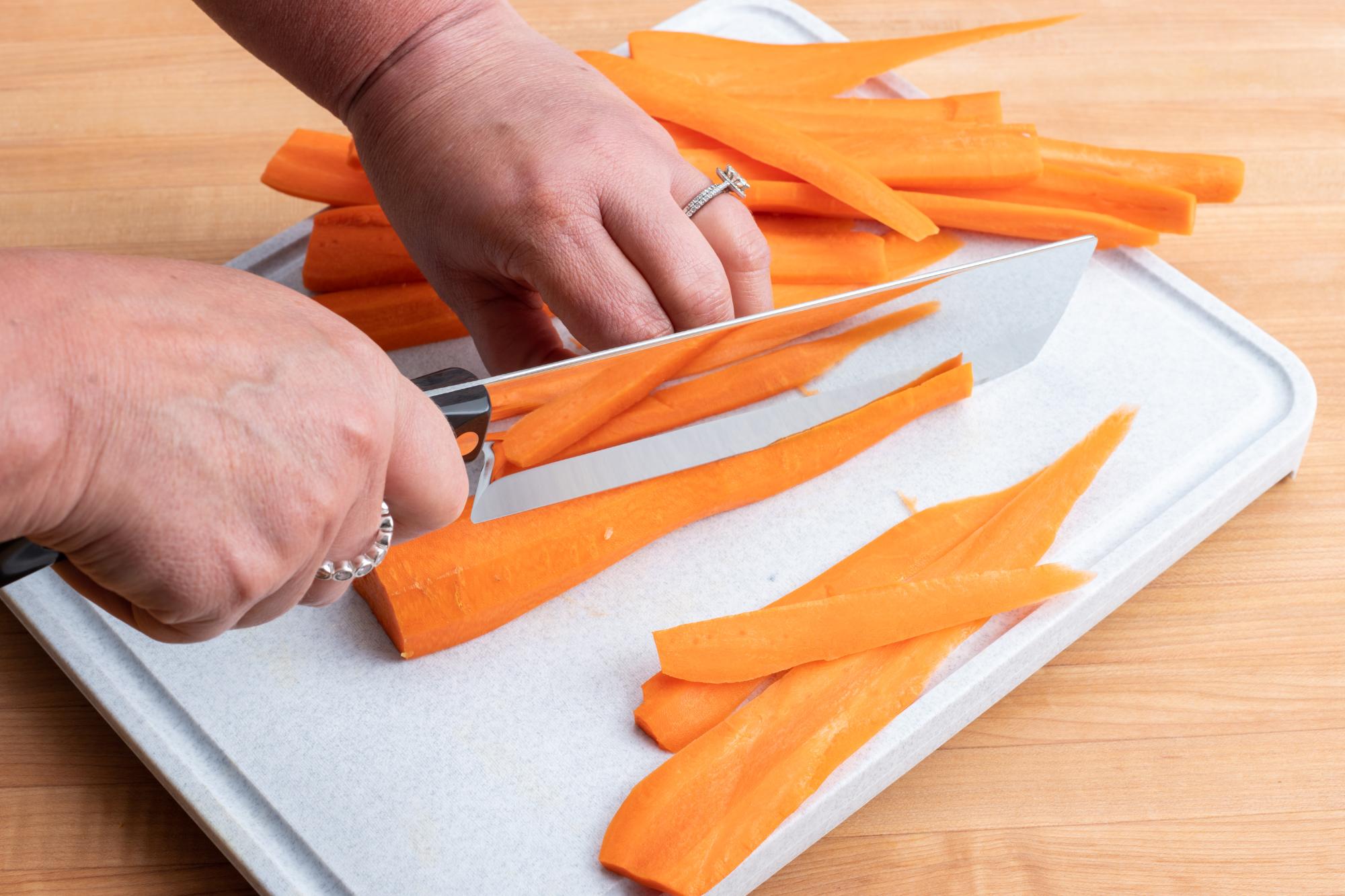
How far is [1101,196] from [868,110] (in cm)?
36

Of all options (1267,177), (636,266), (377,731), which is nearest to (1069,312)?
(1267,177)

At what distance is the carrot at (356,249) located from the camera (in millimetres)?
1433

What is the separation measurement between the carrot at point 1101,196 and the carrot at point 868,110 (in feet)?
0.43

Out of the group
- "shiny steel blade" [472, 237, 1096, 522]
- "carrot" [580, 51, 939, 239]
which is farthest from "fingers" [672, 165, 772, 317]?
"carrot" [580, 51, 939, 239]

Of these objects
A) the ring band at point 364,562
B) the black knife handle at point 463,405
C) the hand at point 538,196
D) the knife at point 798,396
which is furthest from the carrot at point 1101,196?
the ring band at point 364,562

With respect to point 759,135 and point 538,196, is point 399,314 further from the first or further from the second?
point 759,135

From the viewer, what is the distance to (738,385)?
1.22 metres

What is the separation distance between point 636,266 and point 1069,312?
66 cm

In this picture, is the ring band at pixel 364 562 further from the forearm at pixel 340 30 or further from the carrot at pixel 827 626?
the forearm at pixel 340 30

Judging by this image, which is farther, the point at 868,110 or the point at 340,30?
the point at 868,110

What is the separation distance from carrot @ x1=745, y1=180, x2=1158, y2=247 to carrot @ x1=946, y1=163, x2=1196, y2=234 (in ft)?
0.10

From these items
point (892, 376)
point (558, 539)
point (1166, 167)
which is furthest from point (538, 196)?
point (1166, 167)

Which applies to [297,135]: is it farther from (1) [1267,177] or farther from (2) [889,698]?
(1) [1267,177]

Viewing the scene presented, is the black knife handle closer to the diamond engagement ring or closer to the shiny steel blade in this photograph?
the shiny steel blade
